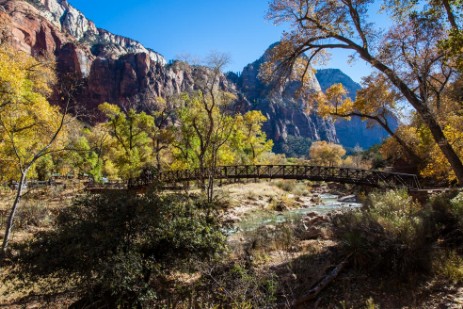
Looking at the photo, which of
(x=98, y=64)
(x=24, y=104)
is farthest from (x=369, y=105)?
(x=98, y=64)

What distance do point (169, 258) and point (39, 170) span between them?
33407 millimetres

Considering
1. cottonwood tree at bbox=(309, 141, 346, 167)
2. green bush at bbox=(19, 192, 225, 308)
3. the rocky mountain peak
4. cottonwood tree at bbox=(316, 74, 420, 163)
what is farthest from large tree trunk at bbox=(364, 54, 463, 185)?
the rocky mountain peak

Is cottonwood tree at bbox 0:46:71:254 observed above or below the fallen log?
above

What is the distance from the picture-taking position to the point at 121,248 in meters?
5.39

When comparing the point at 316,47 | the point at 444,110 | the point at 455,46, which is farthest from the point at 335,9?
the point at 455,46

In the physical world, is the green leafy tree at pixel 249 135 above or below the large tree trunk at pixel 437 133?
above

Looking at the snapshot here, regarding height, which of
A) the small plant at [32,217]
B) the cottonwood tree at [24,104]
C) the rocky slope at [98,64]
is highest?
the rocky slope at [98,64]

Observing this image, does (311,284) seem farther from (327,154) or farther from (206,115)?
(327,154)

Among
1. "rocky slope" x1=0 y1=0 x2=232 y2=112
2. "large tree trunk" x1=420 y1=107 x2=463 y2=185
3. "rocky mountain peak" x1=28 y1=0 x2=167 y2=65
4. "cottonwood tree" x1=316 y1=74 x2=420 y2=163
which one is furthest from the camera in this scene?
"rocky mountain peak" x1=28 y1=0 x2=167 y2=65

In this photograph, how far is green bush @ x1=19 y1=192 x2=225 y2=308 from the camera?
521 cm

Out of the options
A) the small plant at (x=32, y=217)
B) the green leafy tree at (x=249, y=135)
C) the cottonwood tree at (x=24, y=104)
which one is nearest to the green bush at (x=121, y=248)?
the cottonwood tree at (x=24, y=104)

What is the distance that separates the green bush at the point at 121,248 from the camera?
5211mm

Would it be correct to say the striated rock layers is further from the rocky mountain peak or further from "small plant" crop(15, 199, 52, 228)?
"small plant" crop(15, 199, 52, 228)

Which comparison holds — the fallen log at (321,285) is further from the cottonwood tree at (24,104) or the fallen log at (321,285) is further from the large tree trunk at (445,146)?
the cottonwood tree at (24,104)
